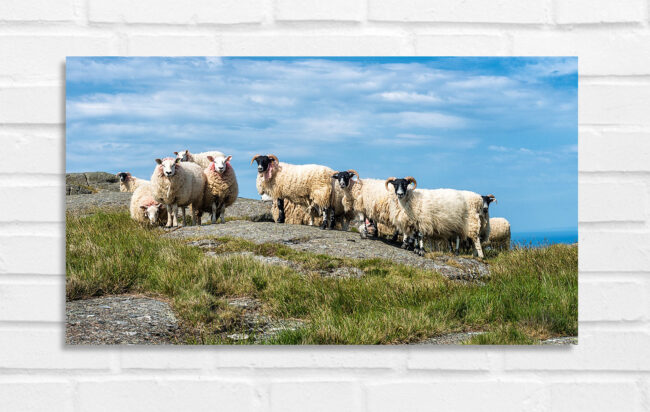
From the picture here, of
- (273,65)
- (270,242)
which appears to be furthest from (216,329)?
(273,65)

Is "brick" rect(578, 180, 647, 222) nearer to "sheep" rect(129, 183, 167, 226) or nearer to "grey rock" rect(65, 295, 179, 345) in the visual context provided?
"grey rock" rect(65, 295, 179, 345)

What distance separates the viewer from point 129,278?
3.27m

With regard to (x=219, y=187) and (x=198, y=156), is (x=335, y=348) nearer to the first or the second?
(x=198, y=156)

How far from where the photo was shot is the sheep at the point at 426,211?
3.33 meters

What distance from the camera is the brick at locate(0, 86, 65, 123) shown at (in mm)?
3141

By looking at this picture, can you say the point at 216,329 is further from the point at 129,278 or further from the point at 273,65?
the point at 273,65

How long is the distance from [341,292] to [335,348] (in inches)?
13.2

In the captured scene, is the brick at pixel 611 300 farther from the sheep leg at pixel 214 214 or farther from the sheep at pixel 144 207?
the sheep at pixel 144 207

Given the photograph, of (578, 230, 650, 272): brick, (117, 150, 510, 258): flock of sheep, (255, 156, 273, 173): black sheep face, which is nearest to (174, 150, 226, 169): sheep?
(117, 150, 510, 258): flock of sheep
